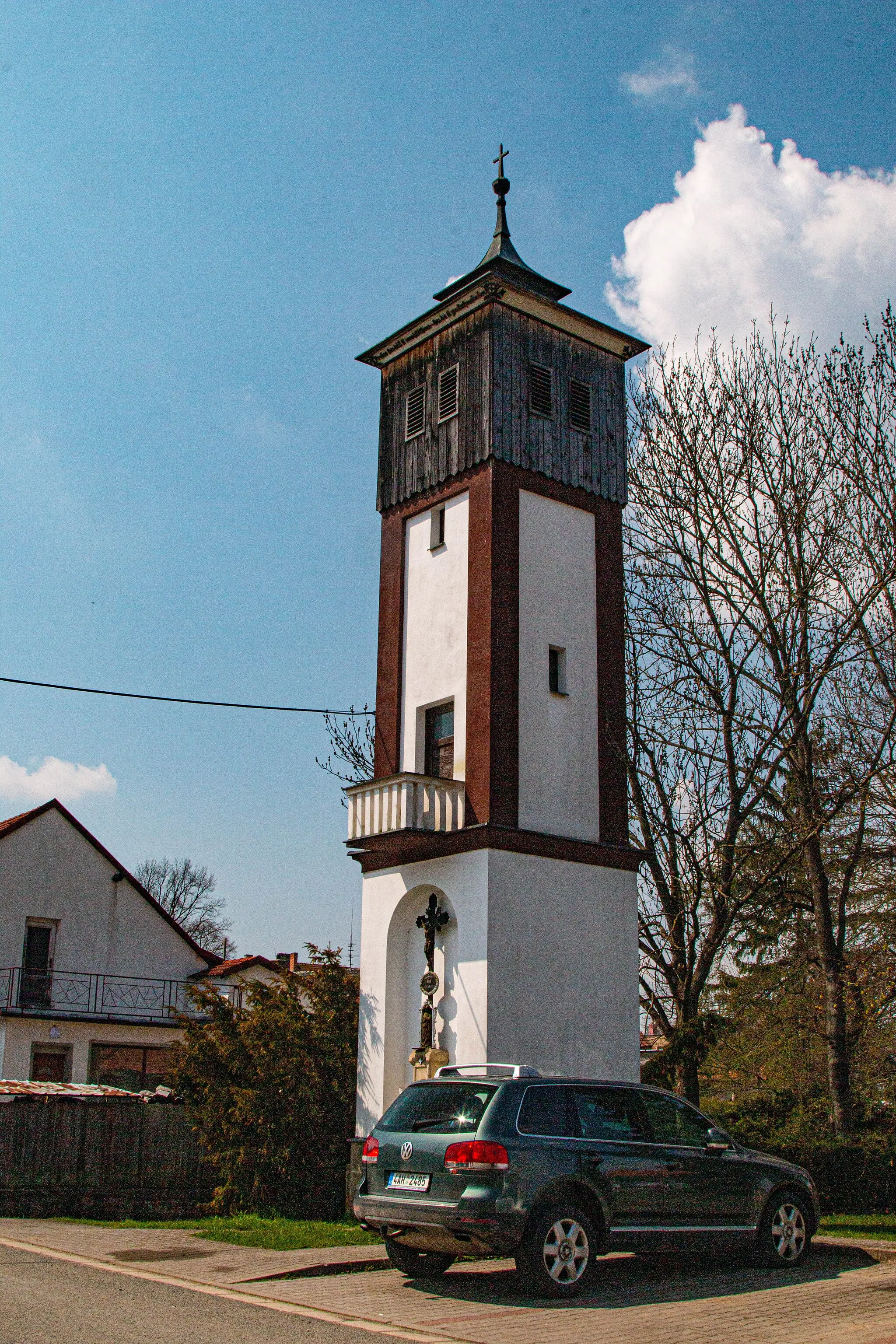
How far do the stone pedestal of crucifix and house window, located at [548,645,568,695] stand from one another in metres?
3.56

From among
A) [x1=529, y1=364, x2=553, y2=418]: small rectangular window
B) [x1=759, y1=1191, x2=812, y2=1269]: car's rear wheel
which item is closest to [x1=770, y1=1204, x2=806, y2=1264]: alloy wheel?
[x1=759, y1=1191, x2=812, y2=1269]: car's rear wheel

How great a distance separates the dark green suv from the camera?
9.37 m

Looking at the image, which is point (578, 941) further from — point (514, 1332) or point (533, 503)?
point (514, 1332)

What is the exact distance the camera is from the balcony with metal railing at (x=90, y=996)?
30.5 m

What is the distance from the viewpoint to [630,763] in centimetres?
2238

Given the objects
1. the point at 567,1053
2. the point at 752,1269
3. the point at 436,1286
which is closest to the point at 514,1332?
the point at 436,1286

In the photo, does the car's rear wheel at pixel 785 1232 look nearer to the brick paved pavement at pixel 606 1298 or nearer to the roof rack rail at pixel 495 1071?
the brick paved pavement at pixel 606 1298

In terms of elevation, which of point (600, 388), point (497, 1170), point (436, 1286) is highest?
point (600, 388)

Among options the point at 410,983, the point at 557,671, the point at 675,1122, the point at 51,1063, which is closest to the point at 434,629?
the point at 557,671

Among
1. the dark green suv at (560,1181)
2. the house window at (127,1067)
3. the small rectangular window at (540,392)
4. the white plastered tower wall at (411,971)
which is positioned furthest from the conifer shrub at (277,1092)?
the house window at (127,1067)

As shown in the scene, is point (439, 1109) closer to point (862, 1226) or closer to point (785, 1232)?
point (785, 1232)

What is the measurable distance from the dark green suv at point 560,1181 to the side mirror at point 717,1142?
0.02m

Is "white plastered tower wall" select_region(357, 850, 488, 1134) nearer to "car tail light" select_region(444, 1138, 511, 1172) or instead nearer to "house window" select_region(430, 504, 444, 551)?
"house window" select_region(430, 504, 444, 551)

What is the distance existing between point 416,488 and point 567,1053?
9069 millimetres
